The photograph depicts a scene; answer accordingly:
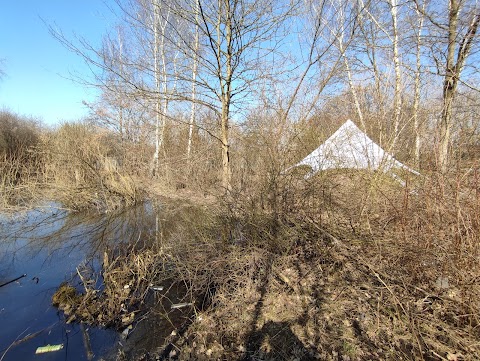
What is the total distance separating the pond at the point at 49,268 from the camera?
3.08 metres

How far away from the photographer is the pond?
121 inches

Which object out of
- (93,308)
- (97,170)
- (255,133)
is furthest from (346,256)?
(97,170)

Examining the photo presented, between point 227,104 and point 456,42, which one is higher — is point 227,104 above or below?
below

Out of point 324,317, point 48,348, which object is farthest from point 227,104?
point 48,348

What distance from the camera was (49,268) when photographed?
16.1ft

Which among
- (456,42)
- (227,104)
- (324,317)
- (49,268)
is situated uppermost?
(456,42)

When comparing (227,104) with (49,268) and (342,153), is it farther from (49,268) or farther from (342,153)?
(49,268)

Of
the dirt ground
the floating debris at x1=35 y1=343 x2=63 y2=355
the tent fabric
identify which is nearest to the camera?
the dirt ground

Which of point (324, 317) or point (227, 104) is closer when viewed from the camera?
point (324, 317)

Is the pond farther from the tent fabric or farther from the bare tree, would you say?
the bare tree

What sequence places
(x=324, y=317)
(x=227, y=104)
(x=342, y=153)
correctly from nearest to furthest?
(x=324, y=317)
(x=342, y=153)
(x=227, y=104)

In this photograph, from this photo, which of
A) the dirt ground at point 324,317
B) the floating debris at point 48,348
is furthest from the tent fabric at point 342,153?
the floating debris at point 48,348

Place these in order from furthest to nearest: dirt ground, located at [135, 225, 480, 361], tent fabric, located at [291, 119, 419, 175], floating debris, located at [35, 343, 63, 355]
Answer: tent fabric, located at [291, 119, 419, 175] → floating debris, located at [35, 343, 63, 355] → dirt ground, located at [135, 225, 480, 361]

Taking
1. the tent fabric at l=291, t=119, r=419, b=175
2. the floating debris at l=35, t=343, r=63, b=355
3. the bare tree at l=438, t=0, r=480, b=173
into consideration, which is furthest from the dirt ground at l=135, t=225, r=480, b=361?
the bare tree at l=438, t=0, r=480, b=173
